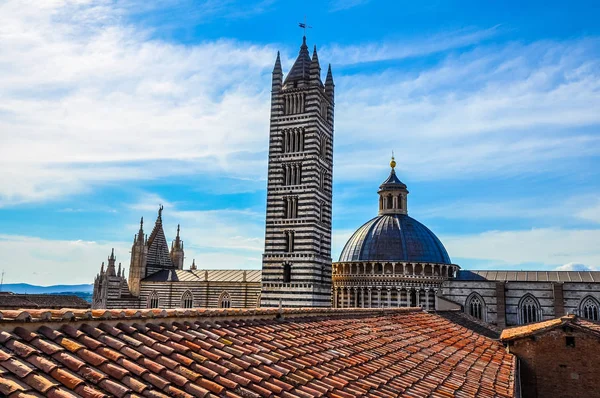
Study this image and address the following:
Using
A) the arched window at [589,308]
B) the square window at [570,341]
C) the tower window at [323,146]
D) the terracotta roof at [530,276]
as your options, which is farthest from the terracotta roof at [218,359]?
the terracotta roof at [530,276]

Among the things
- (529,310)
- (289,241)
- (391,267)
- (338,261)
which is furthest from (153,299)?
Answer: (529,310)

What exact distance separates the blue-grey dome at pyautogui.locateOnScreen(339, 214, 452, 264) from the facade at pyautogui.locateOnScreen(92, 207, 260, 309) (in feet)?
35.5

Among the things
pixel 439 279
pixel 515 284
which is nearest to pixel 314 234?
pixel 439 279

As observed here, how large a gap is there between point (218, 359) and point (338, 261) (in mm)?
40648

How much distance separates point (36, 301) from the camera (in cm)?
4338

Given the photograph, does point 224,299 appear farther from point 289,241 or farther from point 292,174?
point 292,174

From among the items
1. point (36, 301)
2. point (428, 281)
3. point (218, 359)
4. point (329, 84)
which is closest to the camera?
point (218, 359)

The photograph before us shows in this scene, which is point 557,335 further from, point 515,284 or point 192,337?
point 515,284

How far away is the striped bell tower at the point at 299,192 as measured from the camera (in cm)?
3844

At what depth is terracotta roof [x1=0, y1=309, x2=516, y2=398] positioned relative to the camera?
184 inches

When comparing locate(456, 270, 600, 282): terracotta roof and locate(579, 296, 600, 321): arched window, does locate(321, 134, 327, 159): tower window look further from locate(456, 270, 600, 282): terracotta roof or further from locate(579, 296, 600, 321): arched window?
locate(579, 296, 600, 321): arched window

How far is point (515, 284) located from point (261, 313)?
3355 centimetres

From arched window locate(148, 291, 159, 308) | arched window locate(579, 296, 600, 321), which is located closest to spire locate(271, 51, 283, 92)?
arched window locate(148, 291, 159, 308)

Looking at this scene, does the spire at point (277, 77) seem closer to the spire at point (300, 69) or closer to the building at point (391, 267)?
the spire at point (300, 69)
